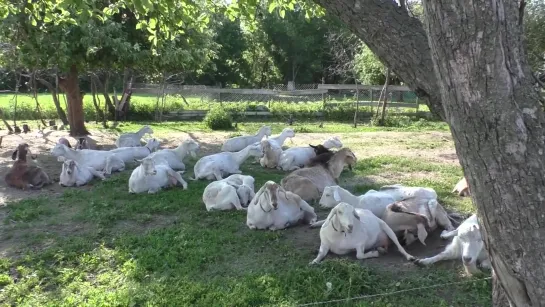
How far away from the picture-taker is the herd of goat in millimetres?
5234

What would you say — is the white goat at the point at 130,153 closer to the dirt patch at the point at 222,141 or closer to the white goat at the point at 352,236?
the dirt patch at the point at 222,141

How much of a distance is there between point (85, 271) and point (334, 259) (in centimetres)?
255

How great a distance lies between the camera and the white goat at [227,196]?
722 cm

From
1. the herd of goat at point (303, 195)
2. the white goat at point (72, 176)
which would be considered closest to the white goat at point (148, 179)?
the herd of goat at point (303, 195)

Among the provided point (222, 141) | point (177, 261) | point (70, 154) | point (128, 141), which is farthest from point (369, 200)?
point (222, 141)

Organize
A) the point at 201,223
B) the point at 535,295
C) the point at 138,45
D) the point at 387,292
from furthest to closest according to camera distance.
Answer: the point at 138,45 → the point at 201,223 → the point at 387,292 → the point at 535,295

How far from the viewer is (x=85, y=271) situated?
17.5 ft

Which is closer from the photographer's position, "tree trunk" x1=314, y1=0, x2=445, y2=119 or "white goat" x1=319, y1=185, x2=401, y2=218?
"tree trunk" x1=314, y1=0, x2=445, y2=119

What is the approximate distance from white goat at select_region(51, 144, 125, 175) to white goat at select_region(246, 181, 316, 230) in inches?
188

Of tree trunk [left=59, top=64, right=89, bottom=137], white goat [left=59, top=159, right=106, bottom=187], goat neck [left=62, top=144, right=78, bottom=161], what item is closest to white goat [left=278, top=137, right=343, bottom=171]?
white goat [left=59, top=159, right=106, bottom=187]

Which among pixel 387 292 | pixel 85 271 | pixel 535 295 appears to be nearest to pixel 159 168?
pixel 85 271

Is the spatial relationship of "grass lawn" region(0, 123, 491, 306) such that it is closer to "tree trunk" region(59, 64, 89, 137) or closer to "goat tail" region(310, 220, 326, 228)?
"goat tail" region(310, 220, 326, 228)

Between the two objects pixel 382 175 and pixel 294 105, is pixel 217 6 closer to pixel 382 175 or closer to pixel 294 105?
pixel 382 175

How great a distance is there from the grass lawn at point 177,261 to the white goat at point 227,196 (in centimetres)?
16
